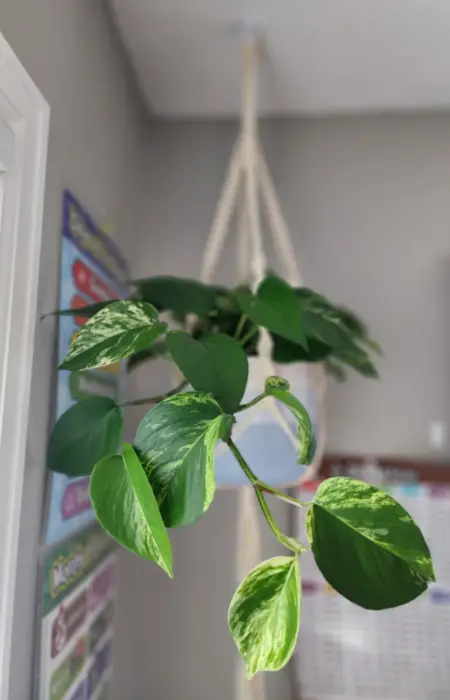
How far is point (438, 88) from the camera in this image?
5.02 ft

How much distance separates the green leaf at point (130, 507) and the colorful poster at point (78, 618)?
0.37 metres

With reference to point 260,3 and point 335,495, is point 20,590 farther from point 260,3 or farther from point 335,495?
point 260,3

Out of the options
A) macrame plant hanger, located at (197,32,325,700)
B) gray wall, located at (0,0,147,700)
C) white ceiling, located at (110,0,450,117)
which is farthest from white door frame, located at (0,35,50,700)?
white ceiling, located at (110,0,450,117)

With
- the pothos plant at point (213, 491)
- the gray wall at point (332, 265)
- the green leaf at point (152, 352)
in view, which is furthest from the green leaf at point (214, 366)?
the gray wall at point (332, 265)

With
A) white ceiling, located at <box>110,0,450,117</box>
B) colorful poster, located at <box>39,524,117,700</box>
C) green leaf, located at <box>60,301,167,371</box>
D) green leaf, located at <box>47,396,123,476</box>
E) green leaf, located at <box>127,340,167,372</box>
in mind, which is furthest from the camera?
white ceiling, located at <box>110,0,450,117</box>

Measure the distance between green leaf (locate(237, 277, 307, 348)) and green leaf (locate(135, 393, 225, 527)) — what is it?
0.18m

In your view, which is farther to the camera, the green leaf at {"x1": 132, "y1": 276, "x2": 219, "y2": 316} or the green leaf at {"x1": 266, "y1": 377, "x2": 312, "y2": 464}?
the green leaf at {"x1": 132, "y1": 276, "x2": 219, "y2": 316}

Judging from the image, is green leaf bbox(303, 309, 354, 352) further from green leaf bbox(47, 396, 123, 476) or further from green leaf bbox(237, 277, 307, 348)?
green leaf bbox(47, 396, 123, 476)

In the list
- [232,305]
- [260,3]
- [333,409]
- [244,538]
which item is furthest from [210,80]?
[244,538]

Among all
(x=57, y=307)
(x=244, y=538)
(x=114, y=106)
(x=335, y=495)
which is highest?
(x=114, y=106)

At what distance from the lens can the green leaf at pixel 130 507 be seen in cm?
60

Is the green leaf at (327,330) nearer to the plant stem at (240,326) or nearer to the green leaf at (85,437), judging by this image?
the plant stem at (240,326)

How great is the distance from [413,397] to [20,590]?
1.02 m

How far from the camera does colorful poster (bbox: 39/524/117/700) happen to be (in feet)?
3.04
